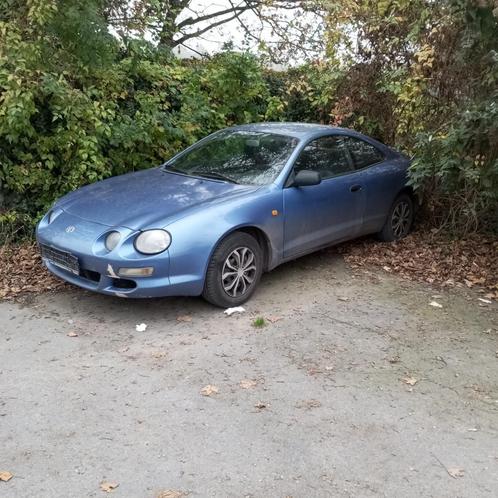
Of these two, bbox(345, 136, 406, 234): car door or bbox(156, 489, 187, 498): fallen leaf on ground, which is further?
bbox(345, 136, 406, 234): car door

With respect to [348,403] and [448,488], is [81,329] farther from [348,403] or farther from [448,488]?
[448,488]

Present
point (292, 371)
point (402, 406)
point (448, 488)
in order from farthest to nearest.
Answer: point (292, 371)
point (402, 406)
point (448, 488)

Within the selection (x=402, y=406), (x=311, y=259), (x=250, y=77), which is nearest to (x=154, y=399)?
(x=402, y=406)

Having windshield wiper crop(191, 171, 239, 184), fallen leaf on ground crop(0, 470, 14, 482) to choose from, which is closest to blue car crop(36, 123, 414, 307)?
windshield wiper crop(191, 171, 239, 184)

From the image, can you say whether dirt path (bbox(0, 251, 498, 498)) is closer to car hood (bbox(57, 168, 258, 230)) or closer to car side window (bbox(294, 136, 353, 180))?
car hood (bbox(57, 168, 258, 230))

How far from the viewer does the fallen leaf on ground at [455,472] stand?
3.06 m

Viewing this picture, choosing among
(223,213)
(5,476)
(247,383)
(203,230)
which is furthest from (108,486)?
(223,213)

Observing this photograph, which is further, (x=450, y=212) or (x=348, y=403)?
(x=450, y=212)

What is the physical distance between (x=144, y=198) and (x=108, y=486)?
274 centimetres

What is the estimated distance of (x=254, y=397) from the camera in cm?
375

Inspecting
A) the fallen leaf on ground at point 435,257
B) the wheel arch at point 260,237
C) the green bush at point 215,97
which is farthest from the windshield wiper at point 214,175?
the fallen leaf on ground at point 435,257

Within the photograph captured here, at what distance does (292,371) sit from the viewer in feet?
13.4

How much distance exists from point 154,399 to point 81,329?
1.25 m

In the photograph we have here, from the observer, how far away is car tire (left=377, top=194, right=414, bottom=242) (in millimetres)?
6926
